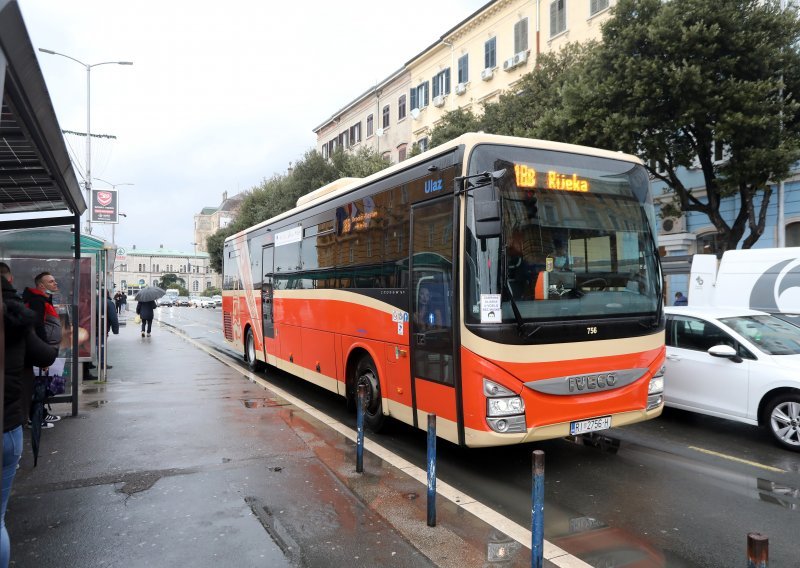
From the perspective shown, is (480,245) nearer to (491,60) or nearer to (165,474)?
(165,474)

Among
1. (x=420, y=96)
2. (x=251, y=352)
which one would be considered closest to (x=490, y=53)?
(x=420, y=96)

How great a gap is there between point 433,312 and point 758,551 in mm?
3773

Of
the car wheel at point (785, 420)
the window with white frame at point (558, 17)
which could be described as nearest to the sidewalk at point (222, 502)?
the car wheel at point (785, 420)

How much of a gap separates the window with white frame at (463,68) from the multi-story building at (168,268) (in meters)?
114

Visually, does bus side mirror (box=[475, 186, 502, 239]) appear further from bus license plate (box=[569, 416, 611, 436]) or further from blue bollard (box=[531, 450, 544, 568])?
blue bollard (box=[531, 450, 544, 568])

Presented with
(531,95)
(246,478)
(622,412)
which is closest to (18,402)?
(246,478)

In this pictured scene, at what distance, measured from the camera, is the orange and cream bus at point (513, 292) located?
16.6 feet

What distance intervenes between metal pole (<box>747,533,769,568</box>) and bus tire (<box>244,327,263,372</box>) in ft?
37.8

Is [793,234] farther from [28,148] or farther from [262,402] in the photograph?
[28,148]

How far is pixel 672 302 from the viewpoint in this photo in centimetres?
2081

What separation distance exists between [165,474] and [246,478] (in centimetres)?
85

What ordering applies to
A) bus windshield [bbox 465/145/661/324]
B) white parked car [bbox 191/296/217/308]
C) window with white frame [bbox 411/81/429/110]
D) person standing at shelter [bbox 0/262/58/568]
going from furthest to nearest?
1. white parked car [bbox 191/296/217/308]
2. window with white frame [bbox 411/81/429/110]
3. bus windshield [bbox 465/145/661/324]
4. person standing at shelter [bbox 0/262/58/568]

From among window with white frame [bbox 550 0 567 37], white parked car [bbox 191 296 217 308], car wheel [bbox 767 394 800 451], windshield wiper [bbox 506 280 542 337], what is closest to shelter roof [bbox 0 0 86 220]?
windshield wiper [bbox 506 280 542 337]

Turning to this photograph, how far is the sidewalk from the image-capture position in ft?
13.1
